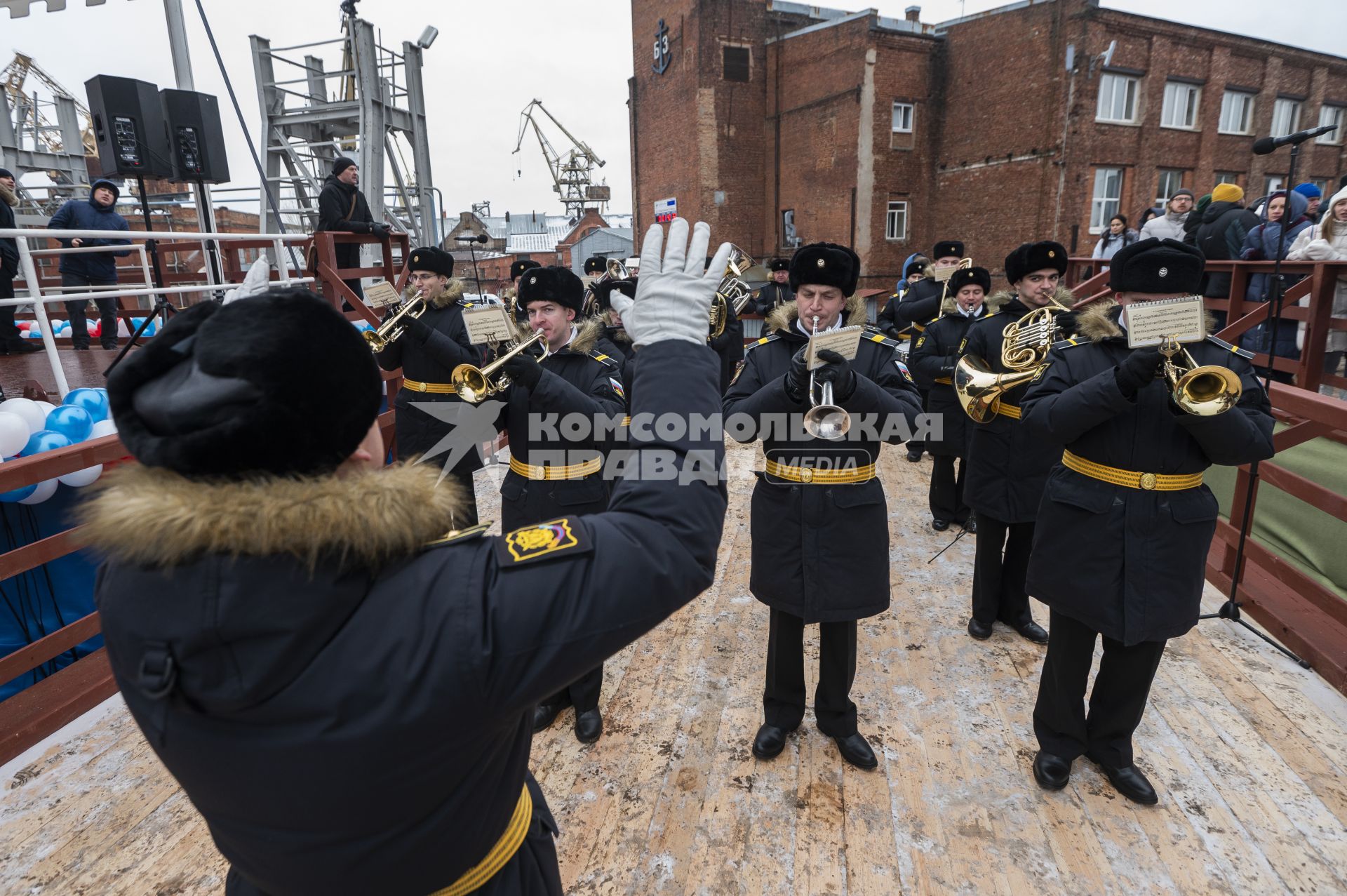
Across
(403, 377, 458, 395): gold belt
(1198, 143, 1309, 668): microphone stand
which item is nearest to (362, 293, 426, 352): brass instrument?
(403, 377, 458, 395): gold belt

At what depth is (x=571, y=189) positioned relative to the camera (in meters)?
54.7

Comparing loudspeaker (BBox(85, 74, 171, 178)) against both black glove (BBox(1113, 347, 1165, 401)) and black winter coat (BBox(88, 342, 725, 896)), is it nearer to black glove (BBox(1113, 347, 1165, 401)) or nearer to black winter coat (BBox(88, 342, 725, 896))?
black winter coat (BBox(88, 342, 725, 896))

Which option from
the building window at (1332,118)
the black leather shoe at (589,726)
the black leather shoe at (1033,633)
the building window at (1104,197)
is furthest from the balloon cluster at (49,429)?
the building window at (1332,118)

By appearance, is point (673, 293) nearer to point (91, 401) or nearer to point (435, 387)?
point (435, 387)

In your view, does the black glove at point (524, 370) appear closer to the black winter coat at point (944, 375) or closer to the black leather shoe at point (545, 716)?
the black leather shoe at point (545, 716)

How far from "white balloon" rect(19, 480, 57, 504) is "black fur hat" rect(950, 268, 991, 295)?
6.51 metres

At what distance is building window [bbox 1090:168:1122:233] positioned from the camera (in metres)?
22.1

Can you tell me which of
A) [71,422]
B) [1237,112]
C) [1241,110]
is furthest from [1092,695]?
[1241,110]

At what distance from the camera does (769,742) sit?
3234mm

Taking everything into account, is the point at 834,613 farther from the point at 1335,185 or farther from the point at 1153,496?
the point at 1335,185

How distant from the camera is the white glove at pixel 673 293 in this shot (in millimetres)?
1274

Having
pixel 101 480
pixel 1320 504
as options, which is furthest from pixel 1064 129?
pixel 101 480

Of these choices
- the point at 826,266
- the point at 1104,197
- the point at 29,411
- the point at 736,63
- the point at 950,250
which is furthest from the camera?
the point at 736,63

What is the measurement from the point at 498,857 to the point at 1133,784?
2822mm
